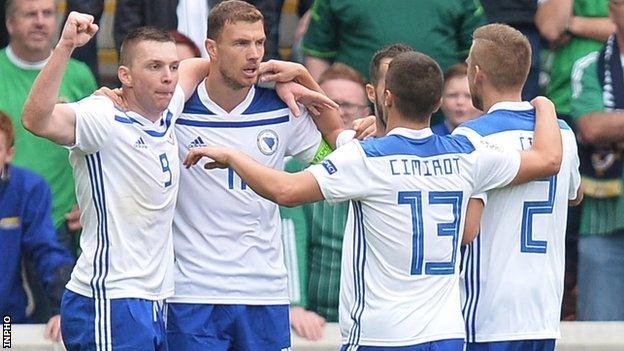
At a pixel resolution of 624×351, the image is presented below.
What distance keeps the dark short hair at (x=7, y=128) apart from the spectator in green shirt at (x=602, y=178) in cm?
318

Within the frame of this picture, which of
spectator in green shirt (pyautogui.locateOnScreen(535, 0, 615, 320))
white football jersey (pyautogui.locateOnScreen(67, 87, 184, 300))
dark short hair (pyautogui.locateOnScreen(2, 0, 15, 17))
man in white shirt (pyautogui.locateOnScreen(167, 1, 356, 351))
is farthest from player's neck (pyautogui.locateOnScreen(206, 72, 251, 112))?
spectator in green shirt (pyautogui.locateOnScreen(535, 0, 615, 320))

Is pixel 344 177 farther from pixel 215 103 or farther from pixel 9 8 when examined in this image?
pixel 9 8

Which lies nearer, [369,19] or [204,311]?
[204,311]

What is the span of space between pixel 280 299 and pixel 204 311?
388 millimetres

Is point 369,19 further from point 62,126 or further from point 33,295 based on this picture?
point 62,126

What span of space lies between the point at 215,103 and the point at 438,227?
55.6 inches

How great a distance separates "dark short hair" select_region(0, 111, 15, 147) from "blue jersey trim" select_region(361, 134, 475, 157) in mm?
2635

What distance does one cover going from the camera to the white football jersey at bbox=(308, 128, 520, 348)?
24.1 ft

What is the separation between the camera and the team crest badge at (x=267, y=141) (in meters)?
8.28

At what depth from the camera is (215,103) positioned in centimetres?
826

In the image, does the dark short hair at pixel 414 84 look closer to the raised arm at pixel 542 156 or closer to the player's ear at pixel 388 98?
the player's ear at pixel 388 98

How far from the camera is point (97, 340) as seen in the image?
7742 millimetres

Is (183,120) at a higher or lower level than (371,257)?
higher

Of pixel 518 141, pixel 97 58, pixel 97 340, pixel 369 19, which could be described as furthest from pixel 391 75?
pixel 97 58
